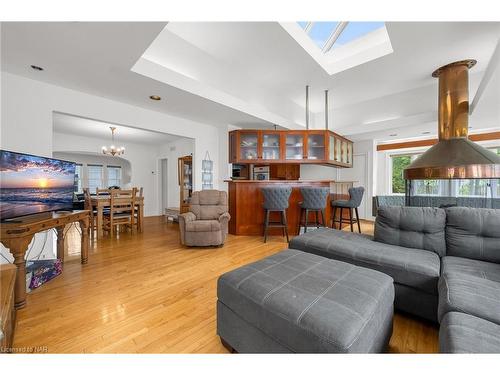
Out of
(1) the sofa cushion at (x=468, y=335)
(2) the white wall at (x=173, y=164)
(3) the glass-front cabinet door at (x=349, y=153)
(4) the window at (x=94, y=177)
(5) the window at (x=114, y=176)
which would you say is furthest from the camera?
(5) the window at (x=114, y=176)

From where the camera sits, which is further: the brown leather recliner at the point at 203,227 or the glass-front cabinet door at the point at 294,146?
the glass-front cabinet door at the point at 294,146

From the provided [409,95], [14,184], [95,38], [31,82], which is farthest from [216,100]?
[409,95]

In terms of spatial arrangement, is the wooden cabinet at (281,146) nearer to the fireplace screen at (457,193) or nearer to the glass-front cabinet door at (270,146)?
the glass-front cabinet door at (270,146)

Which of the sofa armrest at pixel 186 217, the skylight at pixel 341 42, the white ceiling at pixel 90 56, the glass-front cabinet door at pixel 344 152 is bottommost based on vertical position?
the sofa armrest at pixel 186 217

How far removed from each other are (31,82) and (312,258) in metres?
3.75

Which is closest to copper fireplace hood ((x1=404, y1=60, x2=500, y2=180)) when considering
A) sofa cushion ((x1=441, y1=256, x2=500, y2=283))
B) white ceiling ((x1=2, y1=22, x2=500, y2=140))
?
white ceiling ((x1=2, y1=22, x2=500, y2=140))

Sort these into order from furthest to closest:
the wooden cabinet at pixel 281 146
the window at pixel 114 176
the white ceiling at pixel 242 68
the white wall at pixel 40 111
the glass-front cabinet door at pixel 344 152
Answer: the window at pixel 114 176
the glass-front cabinet door at pixel 344 152
the wooden cabinet at pixel 281 146
the white wall at pixel 40 111
the white ceiling at pixel 242 68

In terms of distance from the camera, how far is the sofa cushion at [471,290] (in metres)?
1.03

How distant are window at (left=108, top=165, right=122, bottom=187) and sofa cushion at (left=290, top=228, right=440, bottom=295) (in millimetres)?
7718

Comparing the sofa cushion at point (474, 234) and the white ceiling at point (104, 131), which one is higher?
the white ceiling at point (104, 131)

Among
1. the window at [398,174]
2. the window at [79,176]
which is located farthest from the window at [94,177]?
the window at [398,174]

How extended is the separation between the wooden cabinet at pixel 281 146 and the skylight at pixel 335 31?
159 centimetres

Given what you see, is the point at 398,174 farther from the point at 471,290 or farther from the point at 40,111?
the point at 40,111
